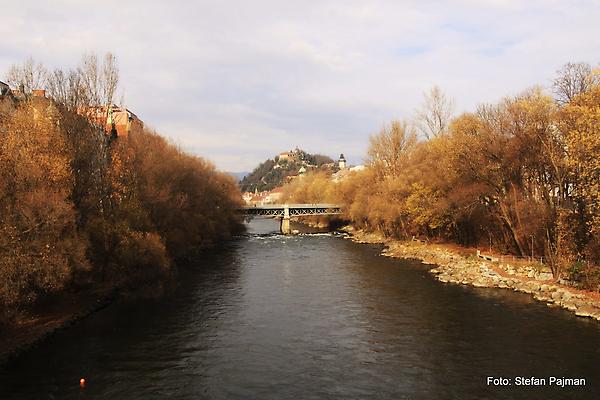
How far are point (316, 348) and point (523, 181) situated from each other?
24.7 metres

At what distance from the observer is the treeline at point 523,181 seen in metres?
26.8

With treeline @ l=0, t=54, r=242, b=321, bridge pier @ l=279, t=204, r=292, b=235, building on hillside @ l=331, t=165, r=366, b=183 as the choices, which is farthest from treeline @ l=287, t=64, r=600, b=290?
building on hillside @ l=331, t=165, r=366, b=183

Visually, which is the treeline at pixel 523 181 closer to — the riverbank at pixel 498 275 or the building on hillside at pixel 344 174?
the riverbank at pixel 498 275

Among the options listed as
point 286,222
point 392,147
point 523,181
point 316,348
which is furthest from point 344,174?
point 316,348

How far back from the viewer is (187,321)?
24922mm

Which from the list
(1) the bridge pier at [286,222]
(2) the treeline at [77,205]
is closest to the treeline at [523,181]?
(2) the treeline at [77,205]

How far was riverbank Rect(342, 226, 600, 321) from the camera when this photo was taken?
2609 centimetres

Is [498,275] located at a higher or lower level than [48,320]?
higher

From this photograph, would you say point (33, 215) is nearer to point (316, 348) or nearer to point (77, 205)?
point (77, 205)

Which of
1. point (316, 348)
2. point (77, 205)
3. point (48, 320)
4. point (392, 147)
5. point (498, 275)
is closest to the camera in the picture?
point (316, 348)

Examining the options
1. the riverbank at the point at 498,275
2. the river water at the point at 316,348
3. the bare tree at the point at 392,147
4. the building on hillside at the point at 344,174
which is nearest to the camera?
the river water at the point at 316,348

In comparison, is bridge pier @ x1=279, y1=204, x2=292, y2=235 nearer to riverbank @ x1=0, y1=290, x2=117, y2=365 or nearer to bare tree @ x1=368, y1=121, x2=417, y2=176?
bare tree @ x1=368, y1=121, x2=417, y2=176

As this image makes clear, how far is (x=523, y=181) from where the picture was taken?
36156 millimetres

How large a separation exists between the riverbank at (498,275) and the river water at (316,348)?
4.23ft
